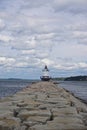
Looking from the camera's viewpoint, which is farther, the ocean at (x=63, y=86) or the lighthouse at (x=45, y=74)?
the lighthouse at (x=45, y=74)

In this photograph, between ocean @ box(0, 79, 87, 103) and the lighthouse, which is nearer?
ocean @ box(0, 79, 87, 103)

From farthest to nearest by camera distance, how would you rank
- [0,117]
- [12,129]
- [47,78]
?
1. [47,78]
2. [0,117]
3. [12,129]

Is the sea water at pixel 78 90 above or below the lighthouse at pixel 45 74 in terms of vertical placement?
below

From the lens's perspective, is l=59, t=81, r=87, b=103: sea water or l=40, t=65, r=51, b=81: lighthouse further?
l=40, t=65, r=51, b=81: lighthouse

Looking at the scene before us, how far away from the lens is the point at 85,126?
17.8 ft

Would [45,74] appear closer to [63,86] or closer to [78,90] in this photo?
[78,90]

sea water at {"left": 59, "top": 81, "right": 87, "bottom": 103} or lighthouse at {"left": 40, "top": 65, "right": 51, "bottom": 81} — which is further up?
lighthouse at {"left": 40, "top": 65, "right": 51, "bottom": 81}

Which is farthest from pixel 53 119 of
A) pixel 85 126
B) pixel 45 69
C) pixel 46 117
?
pixel 45 69

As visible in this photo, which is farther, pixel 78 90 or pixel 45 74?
pixel 78 90

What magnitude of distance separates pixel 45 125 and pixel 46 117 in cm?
79

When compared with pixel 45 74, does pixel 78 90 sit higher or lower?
lower

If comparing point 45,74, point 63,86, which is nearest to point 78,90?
point 45,74

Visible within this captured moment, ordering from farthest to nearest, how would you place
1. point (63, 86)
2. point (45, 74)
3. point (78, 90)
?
point (63, 86)
point (78, 90)
point (45, 74)

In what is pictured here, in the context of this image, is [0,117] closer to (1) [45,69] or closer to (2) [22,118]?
(2) [22,118]
